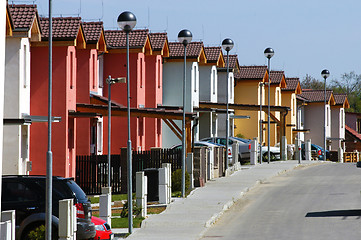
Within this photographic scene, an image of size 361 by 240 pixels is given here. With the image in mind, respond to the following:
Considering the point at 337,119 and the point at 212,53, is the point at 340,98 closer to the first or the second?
the point at 337,119

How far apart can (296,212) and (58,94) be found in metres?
11.8

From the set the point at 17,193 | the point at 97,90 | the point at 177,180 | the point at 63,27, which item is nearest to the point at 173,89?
the point at 97,90

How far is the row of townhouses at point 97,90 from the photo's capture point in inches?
1067

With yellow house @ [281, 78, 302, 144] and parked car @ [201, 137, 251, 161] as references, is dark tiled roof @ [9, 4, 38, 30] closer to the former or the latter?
parked car @ [201, 137, 251, 161]

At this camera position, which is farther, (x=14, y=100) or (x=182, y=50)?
(x=182, y=50)

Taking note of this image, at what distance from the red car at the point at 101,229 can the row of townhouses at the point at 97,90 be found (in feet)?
22.6

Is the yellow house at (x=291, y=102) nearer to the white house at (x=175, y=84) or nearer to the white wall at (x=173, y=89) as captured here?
the white house at (x=175, y=84)

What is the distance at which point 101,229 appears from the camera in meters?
16.7

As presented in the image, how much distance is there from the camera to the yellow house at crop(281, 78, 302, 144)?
233 ft

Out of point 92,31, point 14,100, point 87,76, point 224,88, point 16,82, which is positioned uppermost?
point 92,31

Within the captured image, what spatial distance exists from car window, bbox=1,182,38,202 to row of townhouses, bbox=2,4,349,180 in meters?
6.97

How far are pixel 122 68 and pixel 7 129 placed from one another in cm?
1250

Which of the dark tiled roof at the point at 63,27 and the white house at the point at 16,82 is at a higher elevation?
the dark tiled roof at the point at 63,27

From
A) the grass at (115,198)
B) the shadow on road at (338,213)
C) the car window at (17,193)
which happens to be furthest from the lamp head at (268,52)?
the car window at (17,193)
